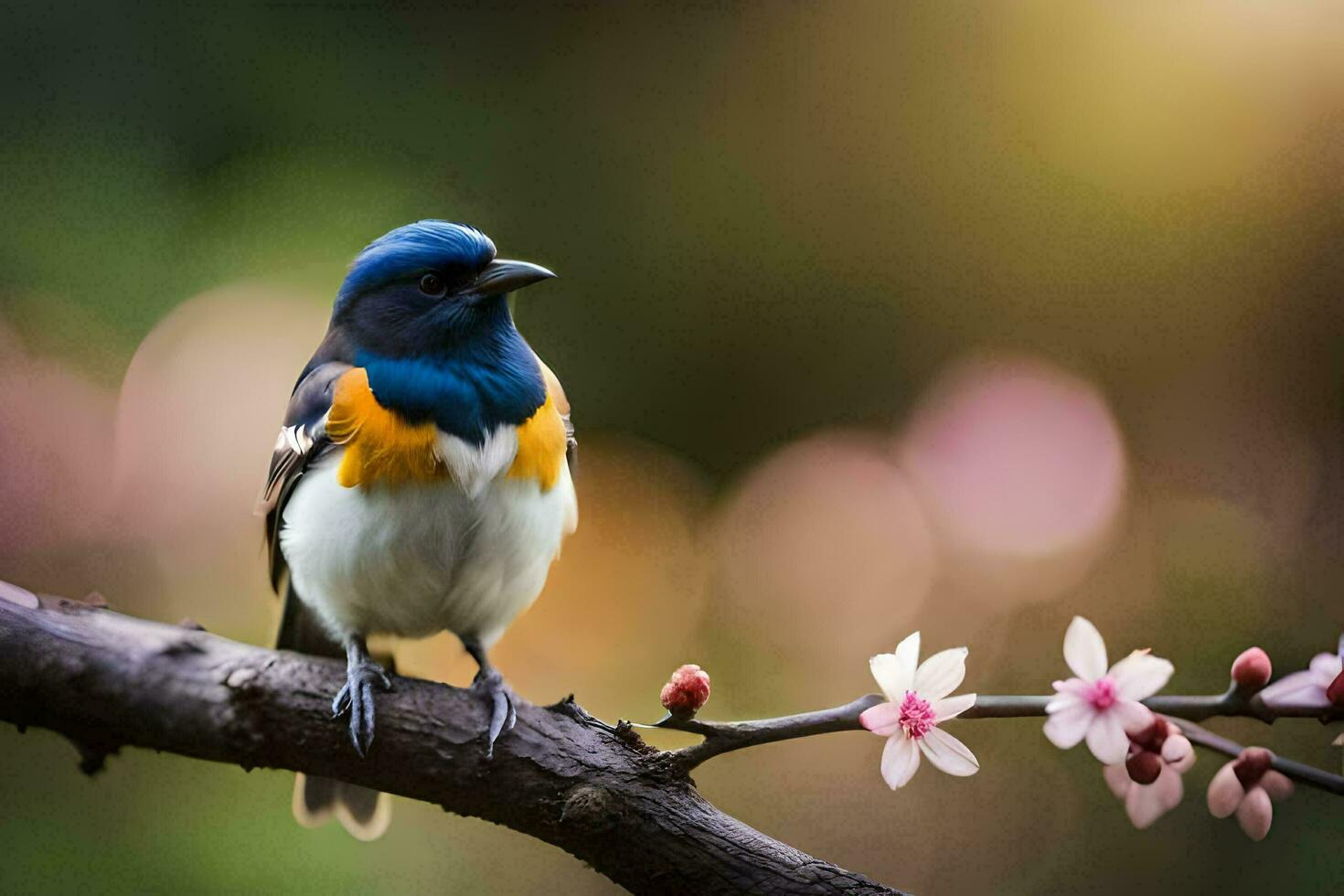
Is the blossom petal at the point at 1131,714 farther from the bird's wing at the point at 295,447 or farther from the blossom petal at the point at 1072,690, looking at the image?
the bird's wing at the point at 295,447

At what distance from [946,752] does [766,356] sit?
758mm

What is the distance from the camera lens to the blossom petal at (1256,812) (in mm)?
610

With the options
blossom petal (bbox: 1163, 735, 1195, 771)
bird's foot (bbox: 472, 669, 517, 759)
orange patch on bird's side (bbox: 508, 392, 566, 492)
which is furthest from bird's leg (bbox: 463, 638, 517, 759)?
blossom petal (bbox: 1163, 735, 1195, 771)

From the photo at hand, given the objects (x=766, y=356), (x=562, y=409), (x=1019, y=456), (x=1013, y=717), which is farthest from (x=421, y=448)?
(x=1019, y=456)

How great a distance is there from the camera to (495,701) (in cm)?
76

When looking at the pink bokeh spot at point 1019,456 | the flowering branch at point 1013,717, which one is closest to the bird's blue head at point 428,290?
the flowering branch at point 1013,717

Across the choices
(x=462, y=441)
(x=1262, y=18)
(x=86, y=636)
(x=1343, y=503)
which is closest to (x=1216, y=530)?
(x=1343, y=503)

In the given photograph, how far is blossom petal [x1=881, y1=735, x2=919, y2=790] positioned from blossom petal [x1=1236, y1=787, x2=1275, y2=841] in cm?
16

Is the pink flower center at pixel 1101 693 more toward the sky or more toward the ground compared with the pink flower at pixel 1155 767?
more toward the sky

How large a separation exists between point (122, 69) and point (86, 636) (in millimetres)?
677

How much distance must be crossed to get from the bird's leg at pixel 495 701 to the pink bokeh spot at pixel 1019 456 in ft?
1.88

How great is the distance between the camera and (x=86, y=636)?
738 mm

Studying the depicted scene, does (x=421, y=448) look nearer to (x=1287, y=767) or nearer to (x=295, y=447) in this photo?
(x=295, y=447)

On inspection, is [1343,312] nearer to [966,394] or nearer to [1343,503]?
[1343,503]
